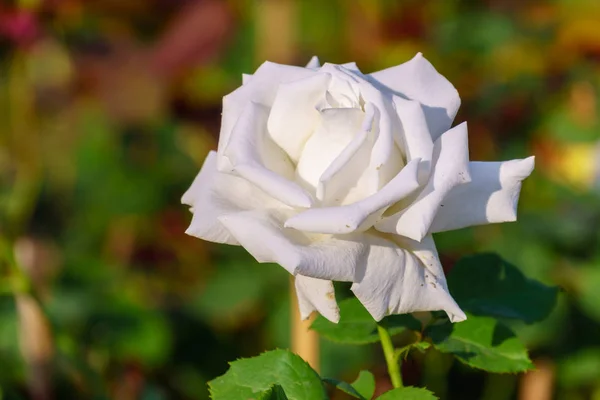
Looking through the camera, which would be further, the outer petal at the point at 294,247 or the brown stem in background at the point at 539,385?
the brown stem in background at the point at 539,385

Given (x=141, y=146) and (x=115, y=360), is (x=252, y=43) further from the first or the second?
(x=115, y=360)

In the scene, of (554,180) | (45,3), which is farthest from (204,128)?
(554,180)

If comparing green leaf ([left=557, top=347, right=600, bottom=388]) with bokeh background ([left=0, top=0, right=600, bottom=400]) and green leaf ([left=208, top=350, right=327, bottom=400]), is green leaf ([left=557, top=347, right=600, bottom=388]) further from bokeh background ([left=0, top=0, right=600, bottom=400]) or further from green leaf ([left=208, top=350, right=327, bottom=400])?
green leaf ([left=208, top=350, right=327, bottom=400])

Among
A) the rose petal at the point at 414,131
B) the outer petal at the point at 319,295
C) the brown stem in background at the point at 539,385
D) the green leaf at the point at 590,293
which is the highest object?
the rose petal at the point at 414,131

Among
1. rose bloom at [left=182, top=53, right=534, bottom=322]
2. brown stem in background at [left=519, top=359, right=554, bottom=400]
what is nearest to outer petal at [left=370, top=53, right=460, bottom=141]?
rose bloom at [left=182, top=53, right=534, bottom=322]

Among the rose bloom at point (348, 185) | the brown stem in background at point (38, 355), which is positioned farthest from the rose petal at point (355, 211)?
the brown stem in background at point (38, 355)

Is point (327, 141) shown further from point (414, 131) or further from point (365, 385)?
point (365, 385)

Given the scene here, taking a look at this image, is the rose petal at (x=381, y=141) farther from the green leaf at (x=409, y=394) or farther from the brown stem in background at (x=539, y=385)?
the brown stem in background at (x=539, y=385)
